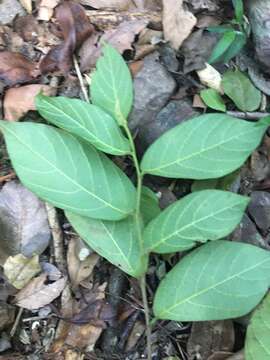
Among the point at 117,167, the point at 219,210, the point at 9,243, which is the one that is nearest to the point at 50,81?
the point at 117,167

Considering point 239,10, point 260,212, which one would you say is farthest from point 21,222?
point 239,10

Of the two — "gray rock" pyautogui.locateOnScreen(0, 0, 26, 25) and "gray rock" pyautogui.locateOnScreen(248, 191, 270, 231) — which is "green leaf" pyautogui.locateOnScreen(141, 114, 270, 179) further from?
"gray rock" pyautogui.locateOnScreen(0, 0, 26, 25)

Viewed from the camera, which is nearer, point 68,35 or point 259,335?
point 259,335

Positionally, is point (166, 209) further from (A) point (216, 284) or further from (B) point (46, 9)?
(B) point (46, 9)

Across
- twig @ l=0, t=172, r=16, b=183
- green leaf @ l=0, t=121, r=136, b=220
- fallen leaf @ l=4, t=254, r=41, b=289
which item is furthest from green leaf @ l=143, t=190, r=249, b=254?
twig @ l=0, t=172, r=16, b=183

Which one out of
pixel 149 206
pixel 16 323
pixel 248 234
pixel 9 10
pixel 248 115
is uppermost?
pixel 9 10

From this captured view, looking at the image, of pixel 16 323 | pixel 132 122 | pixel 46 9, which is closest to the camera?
pixel 16 323

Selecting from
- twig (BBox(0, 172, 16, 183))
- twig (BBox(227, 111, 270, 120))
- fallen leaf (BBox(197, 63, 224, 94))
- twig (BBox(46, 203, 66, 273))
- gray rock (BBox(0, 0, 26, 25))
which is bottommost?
twig (BBox(46, 203, 66, 273))
